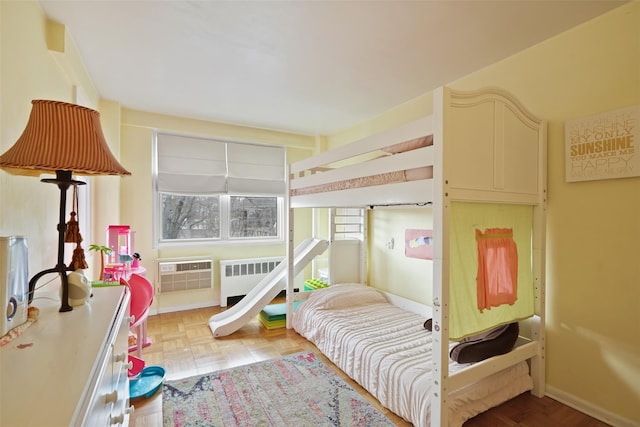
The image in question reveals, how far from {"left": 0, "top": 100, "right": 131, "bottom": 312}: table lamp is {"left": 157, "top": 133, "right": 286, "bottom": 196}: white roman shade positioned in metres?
2.76

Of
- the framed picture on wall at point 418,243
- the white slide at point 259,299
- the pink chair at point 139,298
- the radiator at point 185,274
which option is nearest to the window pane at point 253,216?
the radiator at point 185,274

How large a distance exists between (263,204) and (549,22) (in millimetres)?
3701

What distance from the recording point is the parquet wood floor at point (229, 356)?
6.15ft

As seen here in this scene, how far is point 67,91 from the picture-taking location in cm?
230

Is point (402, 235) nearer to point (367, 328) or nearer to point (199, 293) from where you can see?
point (367, 328)

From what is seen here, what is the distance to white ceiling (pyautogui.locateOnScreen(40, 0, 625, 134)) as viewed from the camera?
1.84 meters

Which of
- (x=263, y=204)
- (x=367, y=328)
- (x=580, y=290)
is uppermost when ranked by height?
(x=263, y=204)

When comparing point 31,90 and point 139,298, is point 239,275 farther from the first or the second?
point 31,90

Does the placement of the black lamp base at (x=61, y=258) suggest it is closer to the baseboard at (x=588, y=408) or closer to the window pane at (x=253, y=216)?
the baseboard at (x=588, y=408)

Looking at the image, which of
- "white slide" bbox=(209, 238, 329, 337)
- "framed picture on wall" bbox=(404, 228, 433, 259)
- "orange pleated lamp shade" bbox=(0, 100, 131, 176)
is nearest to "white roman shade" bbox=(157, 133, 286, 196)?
"white slide" bbox=(209, 238, 329, 337)

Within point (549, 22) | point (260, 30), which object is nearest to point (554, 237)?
point (549, 22)

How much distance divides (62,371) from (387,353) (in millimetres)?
1941

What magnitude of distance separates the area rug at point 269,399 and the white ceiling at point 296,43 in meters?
2.53

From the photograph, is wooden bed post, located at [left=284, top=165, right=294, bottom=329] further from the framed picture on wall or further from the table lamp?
the table lamp
